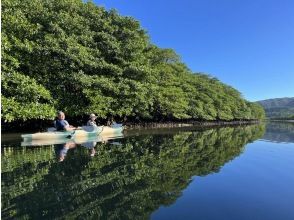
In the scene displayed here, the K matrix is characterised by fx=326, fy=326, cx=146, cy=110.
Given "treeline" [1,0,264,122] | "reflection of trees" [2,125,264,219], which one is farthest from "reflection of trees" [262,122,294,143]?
"reflection of trees" [2,125,264,219]

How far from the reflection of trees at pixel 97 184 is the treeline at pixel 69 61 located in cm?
1281

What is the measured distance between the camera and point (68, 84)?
30453 millimetres

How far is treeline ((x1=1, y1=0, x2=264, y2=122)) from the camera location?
25.2m

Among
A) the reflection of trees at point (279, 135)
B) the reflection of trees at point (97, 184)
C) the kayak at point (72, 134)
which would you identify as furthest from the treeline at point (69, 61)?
the reflection of trees at point (279, 135)

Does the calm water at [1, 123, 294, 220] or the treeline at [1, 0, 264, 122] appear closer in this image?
the calm water at [1, 123, 294, 220]

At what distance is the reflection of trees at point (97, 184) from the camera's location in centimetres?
678

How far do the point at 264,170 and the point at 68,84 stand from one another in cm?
2191

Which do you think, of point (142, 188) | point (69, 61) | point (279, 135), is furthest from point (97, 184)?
point (279, 135)

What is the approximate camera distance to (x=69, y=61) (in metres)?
29.3

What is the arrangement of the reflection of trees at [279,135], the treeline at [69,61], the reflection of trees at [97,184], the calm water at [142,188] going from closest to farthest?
1. the reflection of trees at [97,184]
2. the calm water at [142,188]
3. the treeline at [69,61]
4. the reflection of trees at [279,135]

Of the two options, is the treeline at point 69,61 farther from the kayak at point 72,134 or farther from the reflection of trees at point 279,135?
the reflection of trees at point 279,135

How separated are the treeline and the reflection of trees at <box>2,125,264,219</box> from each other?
12.8 metres

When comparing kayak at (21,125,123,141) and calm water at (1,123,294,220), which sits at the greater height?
kayak at (21,125,123,141)

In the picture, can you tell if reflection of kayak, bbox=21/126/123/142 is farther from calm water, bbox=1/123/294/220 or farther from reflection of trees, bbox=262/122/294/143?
reflection of trees, bbox=262/122/294/143
